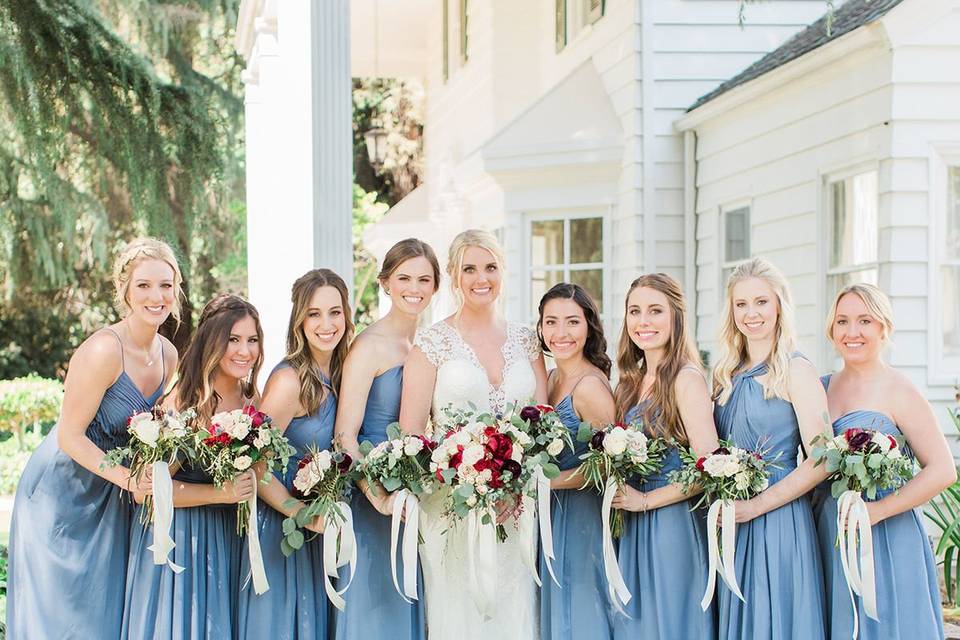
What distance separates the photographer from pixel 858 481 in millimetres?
4848

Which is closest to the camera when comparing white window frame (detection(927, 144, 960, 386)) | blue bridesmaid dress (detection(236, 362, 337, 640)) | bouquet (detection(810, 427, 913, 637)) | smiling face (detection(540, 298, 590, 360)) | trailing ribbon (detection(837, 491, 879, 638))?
bouquet (detection(810, 427, 913, 637))

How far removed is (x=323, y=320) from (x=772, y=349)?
6.37 ft

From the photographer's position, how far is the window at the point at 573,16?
1288 centimetres

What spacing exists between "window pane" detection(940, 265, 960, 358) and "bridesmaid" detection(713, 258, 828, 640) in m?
4.31

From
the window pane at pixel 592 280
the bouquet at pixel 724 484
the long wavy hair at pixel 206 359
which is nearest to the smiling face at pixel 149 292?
the long wavy hair at pixel 206 359

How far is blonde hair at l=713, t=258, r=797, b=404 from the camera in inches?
202

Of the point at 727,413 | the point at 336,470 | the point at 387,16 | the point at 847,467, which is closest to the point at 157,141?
the point at 336,470

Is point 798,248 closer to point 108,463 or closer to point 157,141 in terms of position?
point 157,141

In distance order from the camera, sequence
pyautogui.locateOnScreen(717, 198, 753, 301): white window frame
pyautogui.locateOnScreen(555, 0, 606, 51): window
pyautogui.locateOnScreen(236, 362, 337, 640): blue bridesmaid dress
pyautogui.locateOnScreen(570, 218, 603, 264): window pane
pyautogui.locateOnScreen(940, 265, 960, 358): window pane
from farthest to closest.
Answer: pyautogui.locateOnScreen(555, 0, 606, 51): window
pyautogui.locateOnScreen(570, 218, 603, 264): window pane
pyautogui.locateOnScreen(717, 198, 753, 301): white window frame
pyautogui.locateOnScreen(940, 265, 960, 358): window pane
pyautogui.locateOnScreen(236, 362, 337, 640): blue bridesmaid dress

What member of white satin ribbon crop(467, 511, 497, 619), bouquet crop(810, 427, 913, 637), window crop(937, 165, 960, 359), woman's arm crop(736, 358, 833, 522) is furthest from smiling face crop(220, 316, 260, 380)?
window crop(937, 165, 960, 359)

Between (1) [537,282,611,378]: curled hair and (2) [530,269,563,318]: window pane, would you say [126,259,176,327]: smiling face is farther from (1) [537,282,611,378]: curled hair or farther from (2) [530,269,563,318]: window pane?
(2) [530,269,563,318]: window pane

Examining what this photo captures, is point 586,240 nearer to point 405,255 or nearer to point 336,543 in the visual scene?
point 405,255

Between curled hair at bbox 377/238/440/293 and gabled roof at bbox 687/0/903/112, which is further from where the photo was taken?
gabled roof at bbox 687/0/903/112

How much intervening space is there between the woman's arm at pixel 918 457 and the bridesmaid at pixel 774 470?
0.32 metres
